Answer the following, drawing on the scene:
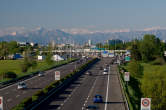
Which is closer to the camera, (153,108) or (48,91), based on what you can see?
(153,108)

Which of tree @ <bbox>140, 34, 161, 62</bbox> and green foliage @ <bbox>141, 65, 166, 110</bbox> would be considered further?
tree @ <bbox>140, 34, 161, 62</bbox>

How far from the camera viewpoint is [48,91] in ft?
121

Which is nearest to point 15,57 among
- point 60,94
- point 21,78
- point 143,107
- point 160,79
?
point 21,78

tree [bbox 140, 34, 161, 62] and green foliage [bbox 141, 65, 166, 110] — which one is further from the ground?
tree [bbox 140, 34, 161, 62]

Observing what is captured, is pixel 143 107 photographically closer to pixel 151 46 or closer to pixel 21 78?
pixel 21 78

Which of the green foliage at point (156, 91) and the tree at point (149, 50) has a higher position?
the tree at point (149, 50)

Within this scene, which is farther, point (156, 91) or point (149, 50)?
point (149, 50)

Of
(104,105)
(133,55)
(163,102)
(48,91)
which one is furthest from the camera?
(133,55)

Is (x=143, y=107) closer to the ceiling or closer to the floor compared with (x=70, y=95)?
closer to the ceiling

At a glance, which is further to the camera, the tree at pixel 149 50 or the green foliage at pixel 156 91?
the tree at pixel 149 50

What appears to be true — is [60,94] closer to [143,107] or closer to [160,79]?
[160,79]

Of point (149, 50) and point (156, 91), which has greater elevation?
point (149, 50)

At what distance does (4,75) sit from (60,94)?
21.1 metres

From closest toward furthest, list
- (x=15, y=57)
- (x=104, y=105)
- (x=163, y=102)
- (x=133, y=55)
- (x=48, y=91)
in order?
(x=163, y=102)
(x=104, y=105)
(x=48, y=91)
(x=133, y=55)
(x=15, y=57)
